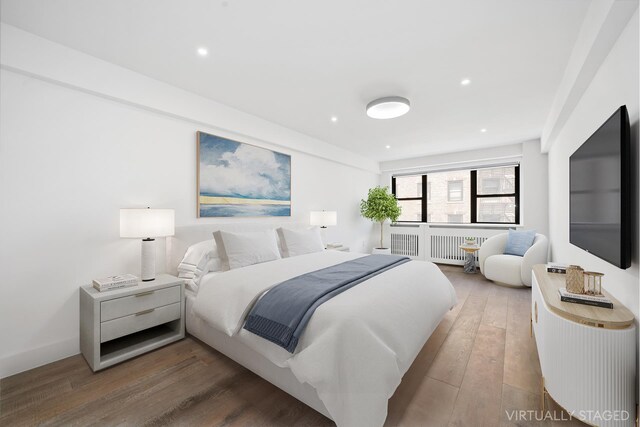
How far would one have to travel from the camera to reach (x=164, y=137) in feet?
8.91

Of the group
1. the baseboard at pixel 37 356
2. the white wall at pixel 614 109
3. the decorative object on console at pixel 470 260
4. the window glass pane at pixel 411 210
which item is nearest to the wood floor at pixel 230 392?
the baseboard at pixel 37 356

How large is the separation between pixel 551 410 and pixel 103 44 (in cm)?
395

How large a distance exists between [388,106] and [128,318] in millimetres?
3158

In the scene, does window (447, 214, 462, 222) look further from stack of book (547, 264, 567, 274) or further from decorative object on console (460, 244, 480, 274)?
stack of book (547, 264, 567, 274)

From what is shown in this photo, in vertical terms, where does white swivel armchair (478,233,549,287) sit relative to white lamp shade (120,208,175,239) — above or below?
below

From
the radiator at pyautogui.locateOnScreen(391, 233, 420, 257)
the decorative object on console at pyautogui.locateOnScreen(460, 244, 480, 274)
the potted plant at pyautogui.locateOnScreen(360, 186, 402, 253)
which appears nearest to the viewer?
the decorative object on console at pyautogui.locateOnScreen(460, 244, 480, 274)

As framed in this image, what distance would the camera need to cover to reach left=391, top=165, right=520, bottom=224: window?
206 inches

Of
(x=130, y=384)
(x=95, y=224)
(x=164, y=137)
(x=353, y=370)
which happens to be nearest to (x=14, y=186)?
(x=95, y=224)

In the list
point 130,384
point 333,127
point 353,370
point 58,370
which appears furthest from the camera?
point 333,127

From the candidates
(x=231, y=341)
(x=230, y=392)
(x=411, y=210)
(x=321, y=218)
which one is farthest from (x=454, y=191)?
(x=230, y=392)

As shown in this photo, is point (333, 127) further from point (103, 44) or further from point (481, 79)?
point (103, 44)

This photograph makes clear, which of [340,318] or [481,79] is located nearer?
[340,318]

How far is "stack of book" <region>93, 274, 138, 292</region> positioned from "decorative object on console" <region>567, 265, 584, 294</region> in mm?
3185

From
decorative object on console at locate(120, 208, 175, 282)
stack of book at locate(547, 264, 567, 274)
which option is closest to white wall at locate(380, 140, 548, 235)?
stack of book at locate(547, 264, 567, 274)
